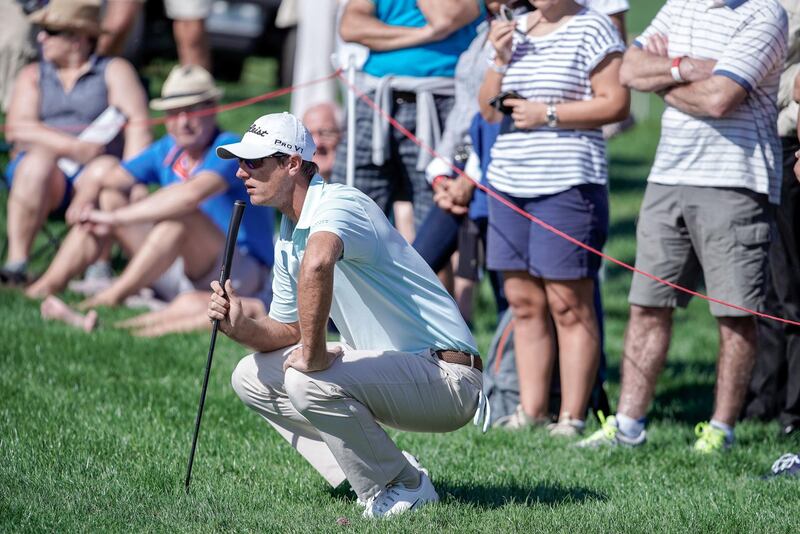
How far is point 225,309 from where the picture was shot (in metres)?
4.78

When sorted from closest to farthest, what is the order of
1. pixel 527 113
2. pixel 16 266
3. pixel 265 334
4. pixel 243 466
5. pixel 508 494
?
1. pixel 265 334
2. pixel 508 494
3. pixel 243 466
4. pixel 527 113
5. pixel 16 266


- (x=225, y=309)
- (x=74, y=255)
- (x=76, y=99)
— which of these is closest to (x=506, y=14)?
(x=225, y=309)

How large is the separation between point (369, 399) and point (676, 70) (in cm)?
221

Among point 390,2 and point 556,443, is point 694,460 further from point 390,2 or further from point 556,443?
point 390,2

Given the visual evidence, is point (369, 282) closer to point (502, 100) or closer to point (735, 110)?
point (502, 100)

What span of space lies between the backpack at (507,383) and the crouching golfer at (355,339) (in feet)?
6.01

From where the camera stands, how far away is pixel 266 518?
15.6 feet

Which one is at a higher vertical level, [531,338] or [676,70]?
[676,70]

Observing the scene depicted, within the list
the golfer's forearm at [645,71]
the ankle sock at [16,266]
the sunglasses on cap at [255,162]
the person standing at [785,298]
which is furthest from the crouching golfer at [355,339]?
the ankle sock at [16,266]

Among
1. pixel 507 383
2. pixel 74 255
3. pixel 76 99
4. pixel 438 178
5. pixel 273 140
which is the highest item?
pixel 273 140

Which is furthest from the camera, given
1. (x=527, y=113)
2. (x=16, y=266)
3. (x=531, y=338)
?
(x=16, y=266)

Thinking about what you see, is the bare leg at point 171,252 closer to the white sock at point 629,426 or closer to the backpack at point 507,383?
the backpack at point 507,383

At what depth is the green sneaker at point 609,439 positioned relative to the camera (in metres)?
6.16

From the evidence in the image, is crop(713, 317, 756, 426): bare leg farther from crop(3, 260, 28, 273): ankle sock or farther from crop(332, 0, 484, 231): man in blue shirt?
crop(3, 260, 28, 273): ankle sock
